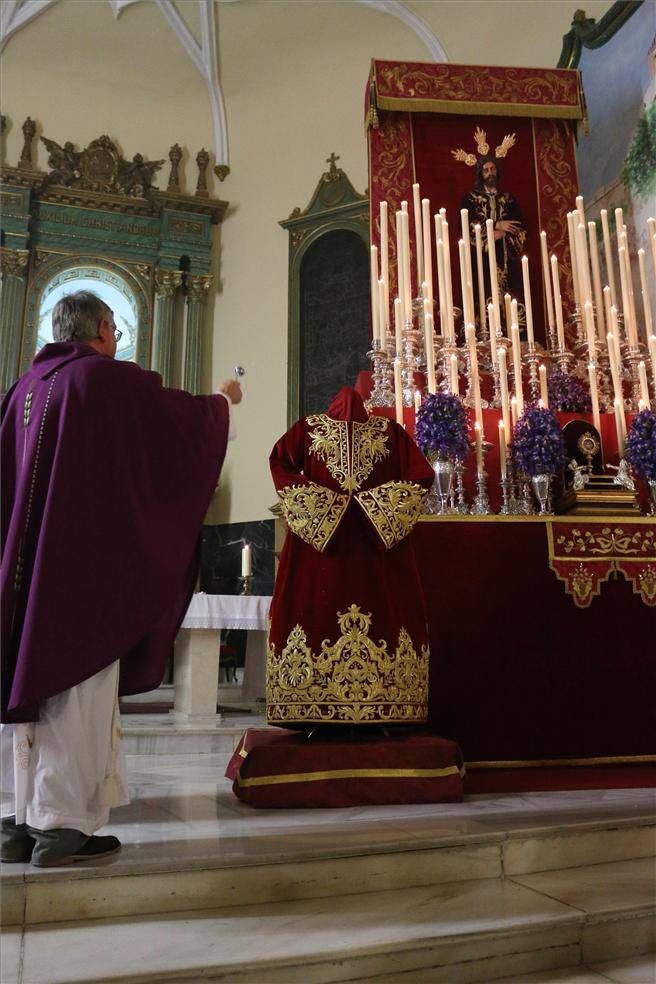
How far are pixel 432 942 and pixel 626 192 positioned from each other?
6.66 metres

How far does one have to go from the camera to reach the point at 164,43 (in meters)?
11.3

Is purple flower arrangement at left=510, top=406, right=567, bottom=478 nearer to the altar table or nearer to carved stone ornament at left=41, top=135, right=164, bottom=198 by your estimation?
the altar table

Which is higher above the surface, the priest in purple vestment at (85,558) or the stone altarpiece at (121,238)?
the stone altarpiece at (121,238)

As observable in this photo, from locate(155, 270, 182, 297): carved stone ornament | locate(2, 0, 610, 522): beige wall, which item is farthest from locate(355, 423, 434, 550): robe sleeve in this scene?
locate(155, 270, 182, 297): carved stone ornament

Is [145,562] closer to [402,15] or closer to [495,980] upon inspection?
[495,980]

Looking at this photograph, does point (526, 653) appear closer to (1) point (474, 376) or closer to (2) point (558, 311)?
(1) point (474, 376)

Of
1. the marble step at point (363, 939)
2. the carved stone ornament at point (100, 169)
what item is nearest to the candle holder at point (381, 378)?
the marble step at point (363, 939)

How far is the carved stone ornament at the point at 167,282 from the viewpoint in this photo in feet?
35.6

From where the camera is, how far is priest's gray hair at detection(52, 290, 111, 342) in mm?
2580

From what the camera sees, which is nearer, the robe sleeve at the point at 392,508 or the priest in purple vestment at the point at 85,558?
the priest in purple vestment at the point at 85,558

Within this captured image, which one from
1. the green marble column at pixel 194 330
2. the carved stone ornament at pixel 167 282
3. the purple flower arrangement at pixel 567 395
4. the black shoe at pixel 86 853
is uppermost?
the carved stone ornament at pixel 167 282

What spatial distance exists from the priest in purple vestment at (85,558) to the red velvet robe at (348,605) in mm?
759

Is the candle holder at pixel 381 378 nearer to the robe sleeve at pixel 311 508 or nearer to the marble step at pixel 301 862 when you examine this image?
the robe sleeve at pixel 311 508

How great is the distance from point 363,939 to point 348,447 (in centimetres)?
197
